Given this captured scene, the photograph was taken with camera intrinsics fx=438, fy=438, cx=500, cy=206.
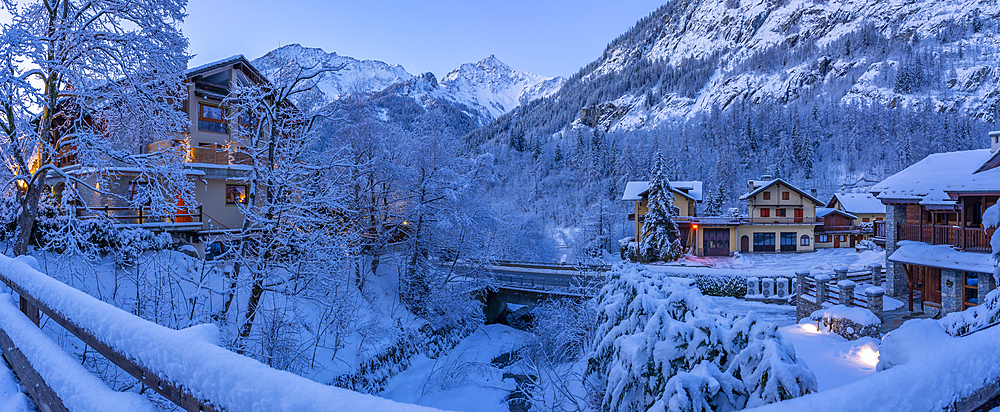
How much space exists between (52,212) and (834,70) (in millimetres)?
156478

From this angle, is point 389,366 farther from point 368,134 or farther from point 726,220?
point 726,220

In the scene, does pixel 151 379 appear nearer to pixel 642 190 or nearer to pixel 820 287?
pixel 820 287

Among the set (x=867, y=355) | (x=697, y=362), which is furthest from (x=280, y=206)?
(x=867, y=355)

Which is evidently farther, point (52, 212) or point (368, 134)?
point (368, 134)

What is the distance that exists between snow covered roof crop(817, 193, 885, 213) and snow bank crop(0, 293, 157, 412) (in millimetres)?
57163

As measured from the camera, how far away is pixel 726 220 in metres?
38.5

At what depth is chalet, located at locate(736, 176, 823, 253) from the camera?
40.2m

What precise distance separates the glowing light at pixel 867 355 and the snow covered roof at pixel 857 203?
43839 mm

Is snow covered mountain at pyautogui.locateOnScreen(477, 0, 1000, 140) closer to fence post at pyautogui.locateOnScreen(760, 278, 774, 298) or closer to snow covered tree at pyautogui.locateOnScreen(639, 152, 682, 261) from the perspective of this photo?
snow covered tree at pyautogui.locateOnScreen(639, 152, 682, 261)

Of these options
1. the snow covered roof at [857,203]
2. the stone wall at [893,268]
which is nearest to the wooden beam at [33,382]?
the stone wall at [893,268]

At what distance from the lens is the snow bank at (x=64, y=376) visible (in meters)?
2.07

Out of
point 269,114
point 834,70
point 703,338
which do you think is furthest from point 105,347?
point 834,70

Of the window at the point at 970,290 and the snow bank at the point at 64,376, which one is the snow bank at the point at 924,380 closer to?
the snow bank at the point at 64,376

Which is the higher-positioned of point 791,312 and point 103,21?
point 103,21
